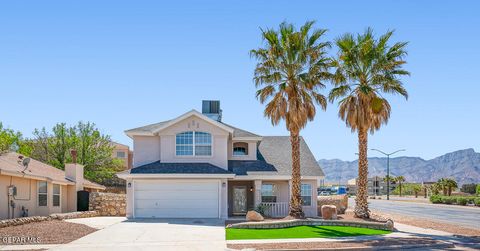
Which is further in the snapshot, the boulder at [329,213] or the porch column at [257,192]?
the porch column at [257,192]

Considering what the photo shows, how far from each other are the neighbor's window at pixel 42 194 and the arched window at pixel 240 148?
12317 mm

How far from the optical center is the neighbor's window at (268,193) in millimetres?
35438

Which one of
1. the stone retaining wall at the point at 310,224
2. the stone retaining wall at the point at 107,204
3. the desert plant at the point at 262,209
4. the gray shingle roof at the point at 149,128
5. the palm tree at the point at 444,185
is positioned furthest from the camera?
the palm tree at the point at 444,185

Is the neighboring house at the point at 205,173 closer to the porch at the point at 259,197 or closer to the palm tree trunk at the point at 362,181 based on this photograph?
the porch at the point at 259,197

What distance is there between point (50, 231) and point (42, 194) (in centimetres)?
833

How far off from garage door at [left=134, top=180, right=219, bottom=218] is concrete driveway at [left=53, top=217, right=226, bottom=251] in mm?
2150

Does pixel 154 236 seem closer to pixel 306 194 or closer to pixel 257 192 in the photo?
pixel 257 192

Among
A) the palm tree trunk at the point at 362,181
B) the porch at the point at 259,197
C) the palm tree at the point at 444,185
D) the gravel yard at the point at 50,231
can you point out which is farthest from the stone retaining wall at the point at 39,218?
the palm tree at the point at 444,185

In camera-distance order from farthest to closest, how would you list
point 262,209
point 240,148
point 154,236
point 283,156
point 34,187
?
point 283,156 → point 240,148 → point 262,209 → point 34,187 → point 154,236

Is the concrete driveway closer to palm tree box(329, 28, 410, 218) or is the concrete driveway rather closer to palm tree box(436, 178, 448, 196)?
palm tree box(329, 28, 410, 218)

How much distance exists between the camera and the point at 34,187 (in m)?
30.3

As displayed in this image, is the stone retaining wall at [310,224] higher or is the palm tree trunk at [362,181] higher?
the palm tree trunk at [362,181]

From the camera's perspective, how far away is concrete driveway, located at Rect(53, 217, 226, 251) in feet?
64.4

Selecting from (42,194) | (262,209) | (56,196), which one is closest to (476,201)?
(262,209)
